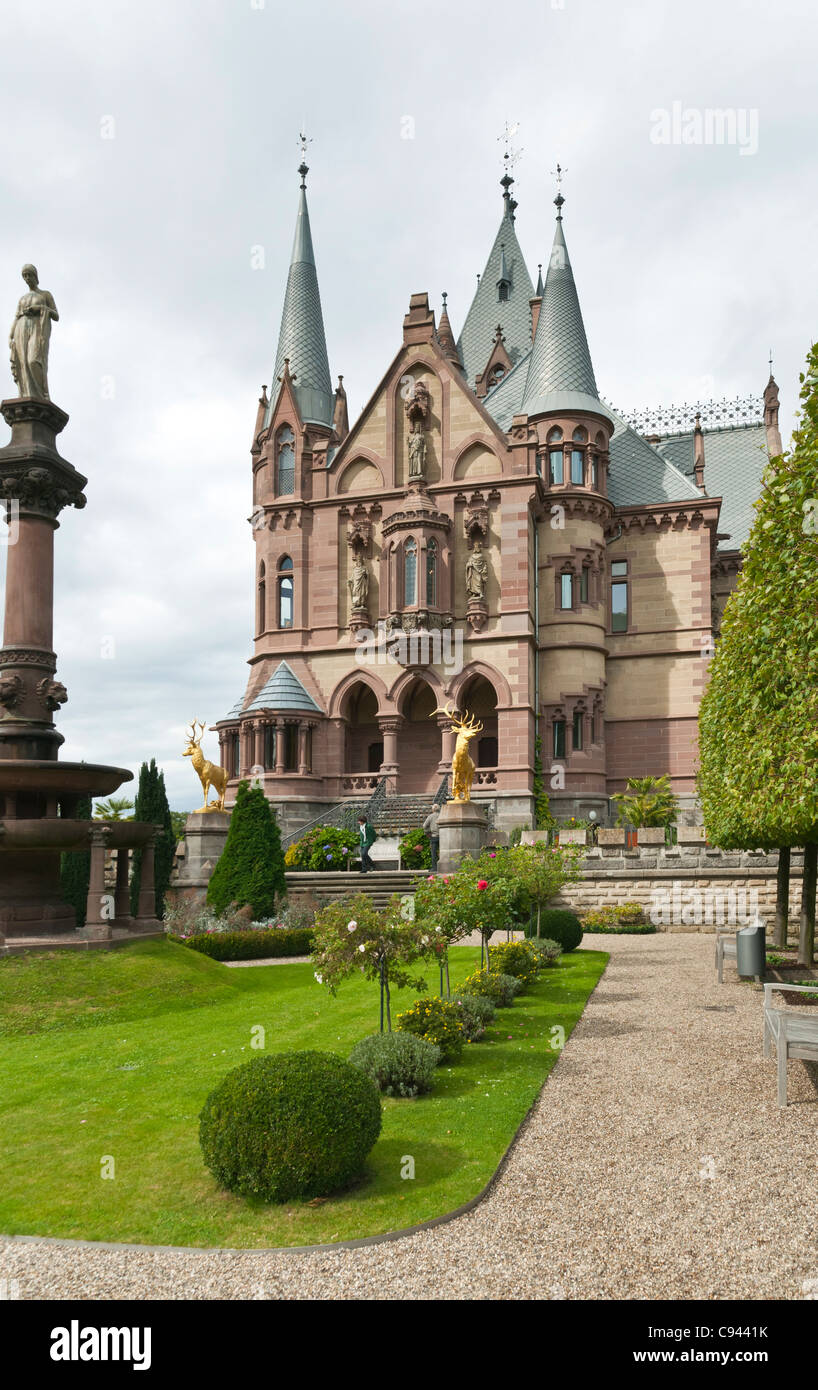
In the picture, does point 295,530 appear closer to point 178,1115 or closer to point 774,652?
point 774,652

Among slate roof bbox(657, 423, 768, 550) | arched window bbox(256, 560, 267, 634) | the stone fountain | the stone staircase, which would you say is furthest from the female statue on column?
slate roof bbox(657, 423, 768, 550)

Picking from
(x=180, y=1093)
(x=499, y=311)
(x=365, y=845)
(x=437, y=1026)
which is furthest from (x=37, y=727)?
(x=499, y=311)

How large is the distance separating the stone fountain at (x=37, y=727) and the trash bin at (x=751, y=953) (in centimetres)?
996

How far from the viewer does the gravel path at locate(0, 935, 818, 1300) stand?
599cm

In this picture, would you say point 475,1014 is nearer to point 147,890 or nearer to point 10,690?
point 147,890

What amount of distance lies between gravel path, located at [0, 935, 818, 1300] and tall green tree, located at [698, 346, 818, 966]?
158 inches

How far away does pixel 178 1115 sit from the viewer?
952 cm

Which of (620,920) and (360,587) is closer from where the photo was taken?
(620,920)

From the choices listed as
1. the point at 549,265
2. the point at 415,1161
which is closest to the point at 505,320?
the point at 549,265

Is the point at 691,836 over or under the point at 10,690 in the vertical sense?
under

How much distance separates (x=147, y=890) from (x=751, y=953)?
10.2 meters

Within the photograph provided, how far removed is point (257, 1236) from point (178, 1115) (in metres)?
3.02

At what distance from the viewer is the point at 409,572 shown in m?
39.6

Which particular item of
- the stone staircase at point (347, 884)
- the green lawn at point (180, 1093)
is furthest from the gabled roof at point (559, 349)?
the green lawn at point (180, 1093)
